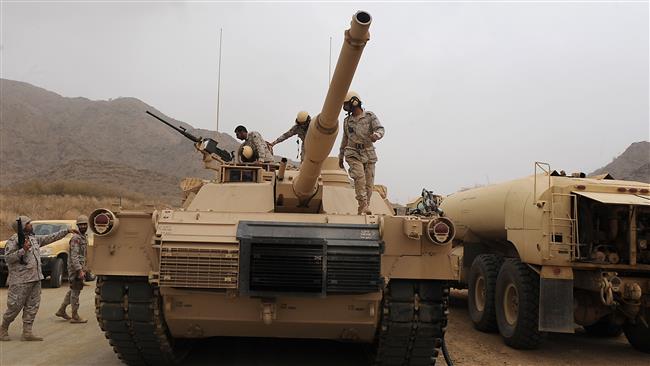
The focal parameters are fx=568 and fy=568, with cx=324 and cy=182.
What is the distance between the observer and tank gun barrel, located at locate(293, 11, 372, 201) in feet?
14.5

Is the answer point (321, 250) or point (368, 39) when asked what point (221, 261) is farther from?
point (368, 39)

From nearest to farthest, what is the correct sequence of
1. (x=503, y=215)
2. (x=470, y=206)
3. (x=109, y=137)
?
(x=503, y=215) < (x=470, y=206) < (x=109, y=137)

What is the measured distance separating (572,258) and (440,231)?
8.66ft

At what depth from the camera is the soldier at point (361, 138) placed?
7.28m

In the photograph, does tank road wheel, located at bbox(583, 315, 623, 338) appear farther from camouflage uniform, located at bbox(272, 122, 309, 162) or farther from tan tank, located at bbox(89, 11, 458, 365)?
camouflage uniform, located at bbox(272, 122, 309, 162)

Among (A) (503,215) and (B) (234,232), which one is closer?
(B) (234,232)

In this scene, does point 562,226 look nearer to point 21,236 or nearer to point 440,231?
point 440,231

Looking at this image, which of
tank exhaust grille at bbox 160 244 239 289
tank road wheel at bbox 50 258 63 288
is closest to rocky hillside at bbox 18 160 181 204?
tank road wheel at bbox 50 258 63 288

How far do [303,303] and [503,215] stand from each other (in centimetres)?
445

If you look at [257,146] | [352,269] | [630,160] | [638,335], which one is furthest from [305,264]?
[630,160]

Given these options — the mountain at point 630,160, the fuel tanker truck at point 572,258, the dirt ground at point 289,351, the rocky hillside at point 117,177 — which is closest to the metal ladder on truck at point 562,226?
the fuel tanker truck at point 572,258

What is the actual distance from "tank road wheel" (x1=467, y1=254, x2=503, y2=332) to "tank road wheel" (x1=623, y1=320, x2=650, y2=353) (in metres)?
1.87

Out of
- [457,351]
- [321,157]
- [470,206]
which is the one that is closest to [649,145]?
[470,206]

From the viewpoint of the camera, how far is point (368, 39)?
451 cm
